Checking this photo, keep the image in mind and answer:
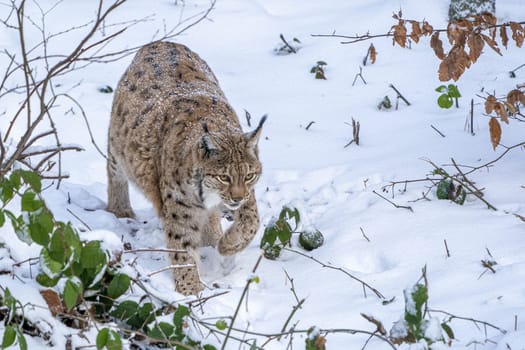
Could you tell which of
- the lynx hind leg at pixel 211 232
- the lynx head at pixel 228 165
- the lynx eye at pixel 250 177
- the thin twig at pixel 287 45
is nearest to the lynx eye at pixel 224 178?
the lynx head at pixel 228 165

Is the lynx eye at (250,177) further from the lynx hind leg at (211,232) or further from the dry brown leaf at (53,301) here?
the dry brown leaf at (53,301)

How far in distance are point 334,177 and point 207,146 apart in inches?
62.9

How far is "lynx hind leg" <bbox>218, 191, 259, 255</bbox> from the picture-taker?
543 centimetres

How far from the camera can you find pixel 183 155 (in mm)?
5340

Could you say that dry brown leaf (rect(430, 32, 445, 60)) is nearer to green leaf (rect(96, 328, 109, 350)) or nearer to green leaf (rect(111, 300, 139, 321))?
green leaf (rect(111, 300, 139, 321))

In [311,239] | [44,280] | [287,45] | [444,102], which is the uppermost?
[44,280]

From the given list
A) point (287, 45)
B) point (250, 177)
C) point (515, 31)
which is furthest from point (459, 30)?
point (287, 45)

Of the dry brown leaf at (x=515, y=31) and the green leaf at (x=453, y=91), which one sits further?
the green leaf at (x=453, y=91)

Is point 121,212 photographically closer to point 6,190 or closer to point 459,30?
point 459,30

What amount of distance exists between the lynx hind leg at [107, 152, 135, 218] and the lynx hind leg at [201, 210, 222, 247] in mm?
705

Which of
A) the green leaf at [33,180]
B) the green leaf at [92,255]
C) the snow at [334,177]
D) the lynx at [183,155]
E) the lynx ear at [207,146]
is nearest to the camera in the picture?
the green leaf at [33,180]

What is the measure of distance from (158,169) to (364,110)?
250 cm

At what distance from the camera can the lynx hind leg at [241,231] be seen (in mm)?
5430

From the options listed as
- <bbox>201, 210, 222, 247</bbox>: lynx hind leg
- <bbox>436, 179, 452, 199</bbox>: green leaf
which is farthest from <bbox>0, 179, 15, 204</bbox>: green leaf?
<bbox>436, 179, 452, 199</bbox>: green leaf
